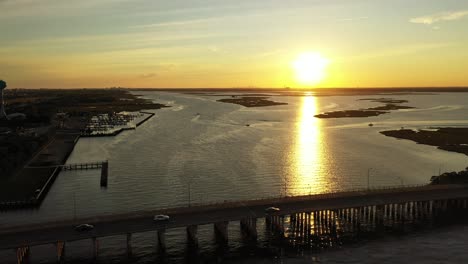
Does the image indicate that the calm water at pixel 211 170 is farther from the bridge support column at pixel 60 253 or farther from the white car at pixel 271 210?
the white car at pixel 271 210

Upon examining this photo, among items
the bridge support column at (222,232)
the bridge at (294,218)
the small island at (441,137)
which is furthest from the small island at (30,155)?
the small island at (441,137)

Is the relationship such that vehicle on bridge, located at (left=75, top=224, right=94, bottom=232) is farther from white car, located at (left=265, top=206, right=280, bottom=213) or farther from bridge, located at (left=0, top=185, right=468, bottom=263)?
white car, located at (left=265, top=206, right=280, bottom=213)

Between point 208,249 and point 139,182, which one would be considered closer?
point 208,249

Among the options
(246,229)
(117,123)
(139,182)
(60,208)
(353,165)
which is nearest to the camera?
(246,229)

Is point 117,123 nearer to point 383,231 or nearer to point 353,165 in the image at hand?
point 353,165

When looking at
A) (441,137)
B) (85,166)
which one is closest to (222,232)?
(85,166)

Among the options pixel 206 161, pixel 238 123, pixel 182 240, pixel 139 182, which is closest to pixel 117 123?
pixel 238 123

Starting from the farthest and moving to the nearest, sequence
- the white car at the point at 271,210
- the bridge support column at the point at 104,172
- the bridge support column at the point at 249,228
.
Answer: the bridge support column at the point at 104,172 → the white car at the point at 271,210 → the bridge support column at the point at 249,228
